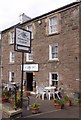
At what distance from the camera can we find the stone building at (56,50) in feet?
56.3

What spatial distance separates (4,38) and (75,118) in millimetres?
18232

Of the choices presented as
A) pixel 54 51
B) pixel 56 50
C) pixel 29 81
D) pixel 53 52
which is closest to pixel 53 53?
pixel 53 52

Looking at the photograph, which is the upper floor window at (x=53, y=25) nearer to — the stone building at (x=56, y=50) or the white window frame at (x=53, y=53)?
the stone building at (x=56, y=50)

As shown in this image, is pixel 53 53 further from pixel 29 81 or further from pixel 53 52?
A: pixel 29 81

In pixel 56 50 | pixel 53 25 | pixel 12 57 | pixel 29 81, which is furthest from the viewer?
pixel 12 57

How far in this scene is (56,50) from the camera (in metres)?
18.9

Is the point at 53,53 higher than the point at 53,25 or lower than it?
lower

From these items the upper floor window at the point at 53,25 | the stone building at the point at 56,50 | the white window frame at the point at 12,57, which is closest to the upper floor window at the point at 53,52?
the stone building at the point at 56,50

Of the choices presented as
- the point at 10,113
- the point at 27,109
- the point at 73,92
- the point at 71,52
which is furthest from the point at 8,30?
the point at 10,113

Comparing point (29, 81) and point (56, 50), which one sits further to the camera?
point (29, 81)

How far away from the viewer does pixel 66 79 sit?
57.6 feet

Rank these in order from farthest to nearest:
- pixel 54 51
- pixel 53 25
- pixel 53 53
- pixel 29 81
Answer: pixel 29 81 → pixel 53 25 → pixel 53 53 → pixel 54 51

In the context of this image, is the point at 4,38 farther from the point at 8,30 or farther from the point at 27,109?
the point at 27,109

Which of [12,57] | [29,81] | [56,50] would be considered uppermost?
[56,50]
